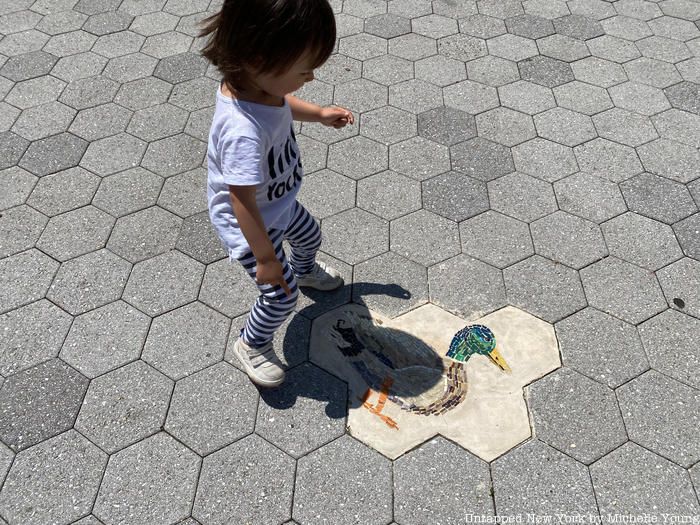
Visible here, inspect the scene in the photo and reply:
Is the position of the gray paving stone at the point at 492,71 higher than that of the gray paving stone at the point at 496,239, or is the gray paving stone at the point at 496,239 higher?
the gray paving stone at the point at 492,71

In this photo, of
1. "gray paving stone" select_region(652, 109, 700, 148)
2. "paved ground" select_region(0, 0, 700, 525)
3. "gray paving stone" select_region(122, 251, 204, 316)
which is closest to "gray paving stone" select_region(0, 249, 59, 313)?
"paved ground" select_region(0, 0, 700, 525)

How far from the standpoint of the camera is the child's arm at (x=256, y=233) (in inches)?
72.1

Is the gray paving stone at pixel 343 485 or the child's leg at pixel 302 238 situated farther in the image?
the child's leg at pixel 302 238

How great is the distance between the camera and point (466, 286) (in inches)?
110

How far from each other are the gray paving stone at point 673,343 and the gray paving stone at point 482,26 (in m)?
2.72

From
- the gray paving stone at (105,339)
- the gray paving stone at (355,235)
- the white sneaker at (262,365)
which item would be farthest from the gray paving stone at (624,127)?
the gray paving stone at (105,339)

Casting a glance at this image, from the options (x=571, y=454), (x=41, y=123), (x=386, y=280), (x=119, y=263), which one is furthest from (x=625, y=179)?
(x=41, y=123)

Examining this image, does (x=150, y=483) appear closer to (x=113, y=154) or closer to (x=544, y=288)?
(x=544, y=288)

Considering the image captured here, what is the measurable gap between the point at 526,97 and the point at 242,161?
106 inches

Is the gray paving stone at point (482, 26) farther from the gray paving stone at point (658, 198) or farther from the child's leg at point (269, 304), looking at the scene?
the child's leg at point (269, 304)

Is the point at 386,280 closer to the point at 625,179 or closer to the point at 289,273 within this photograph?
the point at 289,273

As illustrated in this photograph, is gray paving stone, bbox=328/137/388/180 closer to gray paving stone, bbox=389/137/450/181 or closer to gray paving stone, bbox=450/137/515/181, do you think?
gray paving stone, bbox=389/137/450/181

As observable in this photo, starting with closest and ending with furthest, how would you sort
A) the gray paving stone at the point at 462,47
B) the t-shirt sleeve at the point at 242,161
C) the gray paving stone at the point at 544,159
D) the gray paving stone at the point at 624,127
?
the t-shirt sleeve at the point at 242,161, the gray paving stone at the point at 544,159, the gray paving stone at the point at 624,127, the gray paving stone at the point at 462,47

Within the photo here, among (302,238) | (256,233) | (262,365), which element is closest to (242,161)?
(256,233)
